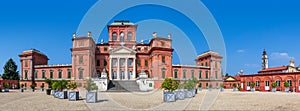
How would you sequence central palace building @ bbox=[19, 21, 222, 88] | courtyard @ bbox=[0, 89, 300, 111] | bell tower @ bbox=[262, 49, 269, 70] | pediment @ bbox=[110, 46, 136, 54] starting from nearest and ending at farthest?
courtyard @ bbox=[0, 89, 300, 111], central palace building @ bbox=[19, 21, 222, 88], pediment @ bbox=[110, 46, 136, 54], bell tower @ bbox=[262, 49, 269, 70]

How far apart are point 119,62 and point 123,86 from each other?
30.3 ft

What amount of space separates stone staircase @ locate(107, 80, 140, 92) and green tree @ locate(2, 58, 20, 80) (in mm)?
34561

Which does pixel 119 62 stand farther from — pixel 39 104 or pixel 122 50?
pixel 39 104

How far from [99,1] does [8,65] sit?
2324 inches

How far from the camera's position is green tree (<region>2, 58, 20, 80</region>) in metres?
63.0

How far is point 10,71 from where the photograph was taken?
209 ft

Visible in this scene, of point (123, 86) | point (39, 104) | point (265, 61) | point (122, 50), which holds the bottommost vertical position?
point (123, 86)

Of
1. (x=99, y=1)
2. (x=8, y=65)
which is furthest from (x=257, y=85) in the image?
(x=8, y=65)

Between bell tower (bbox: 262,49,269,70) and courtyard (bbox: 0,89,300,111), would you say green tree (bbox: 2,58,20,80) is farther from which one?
bell tower (bbox: 262,49,269,70)

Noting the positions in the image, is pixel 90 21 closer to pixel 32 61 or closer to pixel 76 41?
pixel 76 41

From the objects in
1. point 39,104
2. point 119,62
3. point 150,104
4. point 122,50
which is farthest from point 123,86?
point 150,104

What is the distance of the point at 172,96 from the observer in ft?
59.0

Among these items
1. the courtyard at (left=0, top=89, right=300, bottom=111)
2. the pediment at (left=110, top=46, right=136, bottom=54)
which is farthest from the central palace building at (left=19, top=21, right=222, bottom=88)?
the courtyard at (left=0, top=89, right=300, bottom=111)

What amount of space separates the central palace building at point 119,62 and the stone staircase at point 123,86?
4.74 m
